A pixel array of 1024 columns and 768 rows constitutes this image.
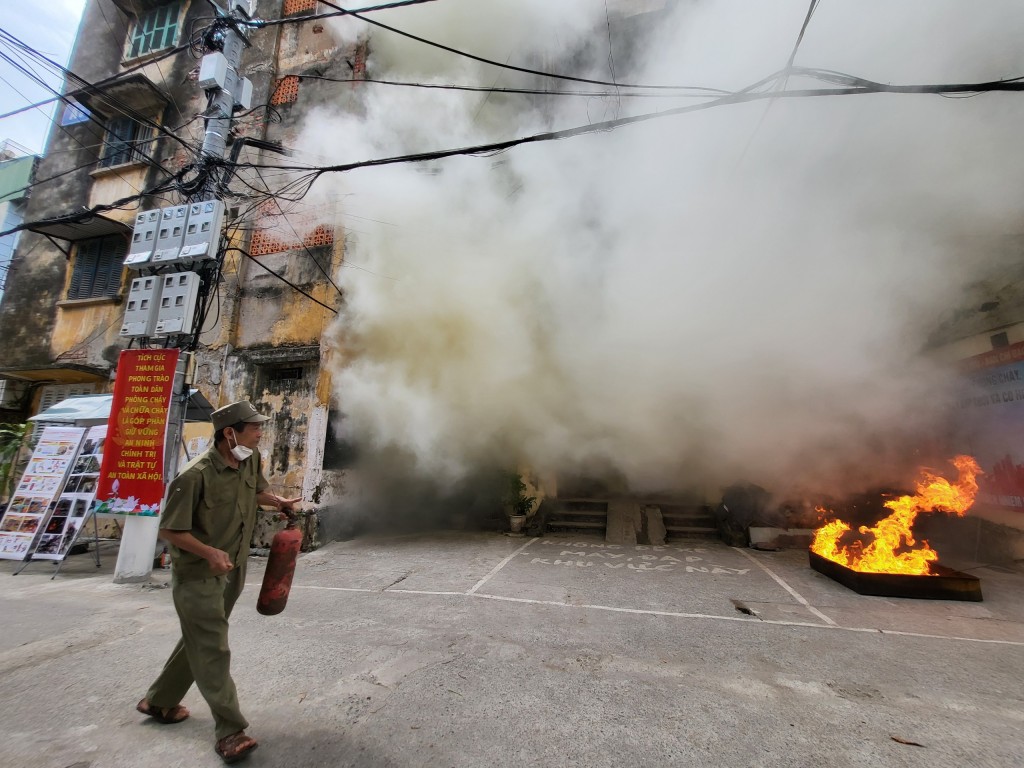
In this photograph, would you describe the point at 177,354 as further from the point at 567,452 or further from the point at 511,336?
the point at 567,452

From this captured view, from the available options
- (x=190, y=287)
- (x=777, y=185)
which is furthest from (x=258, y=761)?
(x=777, y=185)

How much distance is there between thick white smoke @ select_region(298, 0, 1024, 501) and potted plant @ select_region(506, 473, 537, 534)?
20.6 inches

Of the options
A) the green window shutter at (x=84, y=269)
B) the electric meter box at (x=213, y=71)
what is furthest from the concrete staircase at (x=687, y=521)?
the green window shutter at (x=84, y=269)

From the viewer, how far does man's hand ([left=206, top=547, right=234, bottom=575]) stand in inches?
82.7

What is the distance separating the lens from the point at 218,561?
6.93 ft

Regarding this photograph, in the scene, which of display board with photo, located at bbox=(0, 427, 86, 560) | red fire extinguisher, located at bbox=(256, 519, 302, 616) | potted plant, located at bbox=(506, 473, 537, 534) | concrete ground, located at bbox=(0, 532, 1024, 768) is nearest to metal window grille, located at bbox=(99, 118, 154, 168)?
display board with photo, located at bbox=(0, 427, 86, 560)

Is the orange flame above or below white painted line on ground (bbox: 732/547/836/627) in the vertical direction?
above

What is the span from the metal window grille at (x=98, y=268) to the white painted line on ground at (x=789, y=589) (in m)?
13.4

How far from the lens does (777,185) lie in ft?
22.9

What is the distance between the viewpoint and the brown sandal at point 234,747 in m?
1.98

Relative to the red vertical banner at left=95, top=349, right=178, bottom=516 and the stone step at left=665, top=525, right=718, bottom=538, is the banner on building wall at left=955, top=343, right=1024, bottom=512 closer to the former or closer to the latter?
the stone step at left=665, top=525, right=718, bottom=538

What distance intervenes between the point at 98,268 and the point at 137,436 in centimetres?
771

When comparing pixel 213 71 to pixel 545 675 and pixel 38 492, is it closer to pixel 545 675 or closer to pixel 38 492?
pixel 38 492

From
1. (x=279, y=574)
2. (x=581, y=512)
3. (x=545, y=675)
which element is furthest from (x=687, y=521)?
(x=279, y=574)
